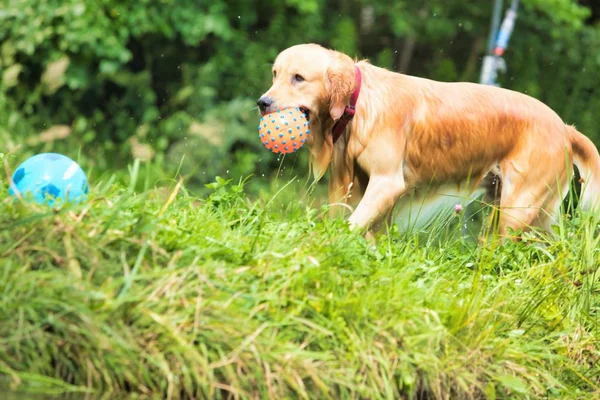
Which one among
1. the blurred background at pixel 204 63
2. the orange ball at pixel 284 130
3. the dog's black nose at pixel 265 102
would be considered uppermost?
the dog's black nose at pixel 265 102

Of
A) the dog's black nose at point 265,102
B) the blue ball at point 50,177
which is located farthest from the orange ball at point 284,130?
the blue ball at point 50,177

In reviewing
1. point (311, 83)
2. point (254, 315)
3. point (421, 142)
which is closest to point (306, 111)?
point (311, 83)

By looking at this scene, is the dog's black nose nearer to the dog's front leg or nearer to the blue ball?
the dog's front leg

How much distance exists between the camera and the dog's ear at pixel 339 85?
17.4 ft

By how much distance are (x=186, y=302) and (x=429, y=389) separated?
1.05 m

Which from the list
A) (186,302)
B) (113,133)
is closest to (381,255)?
(186,302)

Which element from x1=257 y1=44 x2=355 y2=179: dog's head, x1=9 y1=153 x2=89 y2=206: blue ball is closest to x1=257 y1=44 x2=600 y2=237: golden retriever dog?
x1=257 y1=44 x2=355 y2=179: dog's head

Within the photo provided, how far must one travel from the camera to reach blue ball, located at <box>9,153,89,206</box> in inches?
180

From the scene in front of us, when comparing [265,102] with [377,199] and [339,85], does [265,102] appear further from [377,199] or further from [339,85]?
[377,199]

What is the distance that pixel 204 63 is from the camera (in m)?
12.0

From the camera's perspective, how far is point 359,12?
13.6 m

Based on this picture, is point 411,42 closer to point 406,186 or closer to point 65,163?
point 406,186

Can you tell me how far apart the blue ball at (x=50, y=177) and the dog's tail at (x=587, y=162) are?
10.2 feet

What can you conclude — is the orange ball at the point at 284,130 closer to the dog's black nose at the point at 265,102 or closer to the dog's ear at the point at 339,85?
the dog's black nose at the point at 265,102
